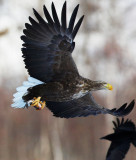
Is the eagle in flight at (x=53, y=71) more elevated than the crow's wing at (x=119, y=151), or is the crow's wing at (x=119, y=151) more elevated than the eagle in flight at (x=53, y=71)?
the eagle in flight at (x=53, y=71)

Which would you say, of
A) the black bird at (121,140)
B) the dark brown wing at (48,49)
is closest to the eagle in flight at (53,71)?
the dark brown wing at (48,49)

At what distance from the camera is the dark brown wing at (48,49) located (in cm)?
571

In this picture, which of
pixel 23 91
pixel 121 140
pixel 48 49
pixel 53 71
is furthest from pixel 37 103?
pixel 121 140

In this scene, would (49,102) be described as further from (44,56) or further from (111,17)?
(111,17)

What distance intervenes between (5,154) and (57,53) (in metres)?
10.1

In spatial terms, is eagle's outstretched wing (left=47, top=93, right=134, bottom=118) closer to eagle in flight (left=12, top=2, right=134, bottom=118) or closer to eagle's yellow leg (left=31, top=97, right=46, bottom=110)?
eagle in flight (left=12, top=2, right=134, bottom=118)

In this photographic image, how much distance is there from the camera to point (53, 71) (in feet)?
18.8

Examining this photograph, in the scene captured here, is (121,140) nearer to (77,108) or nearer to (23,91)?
(77,108)

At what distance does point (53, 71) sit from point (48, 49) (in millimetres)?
238

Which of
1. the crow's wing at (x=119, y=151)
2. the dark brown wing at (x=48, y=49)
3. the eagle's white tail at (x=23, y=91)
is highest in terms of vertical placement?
the dark brown wing at (x=48, y=49)

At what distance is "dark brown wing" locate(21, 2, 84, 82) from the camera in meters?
5.71

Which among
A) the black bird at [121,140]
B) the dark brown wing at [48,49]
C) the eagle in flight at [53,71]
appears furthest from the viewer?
the dark brown wing at [48,49]

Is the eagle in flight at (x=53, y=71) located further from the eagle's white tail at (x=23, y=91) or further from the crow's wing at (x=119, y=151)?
the crow's wing at (x=119, y=151)

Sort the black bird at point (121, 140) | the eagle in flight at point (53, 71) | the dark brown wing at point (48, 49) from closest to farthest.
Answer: the black bird at point (121, 140), the eagle in flight at point (53, 71), the dark brown wing at point (48, 49)
